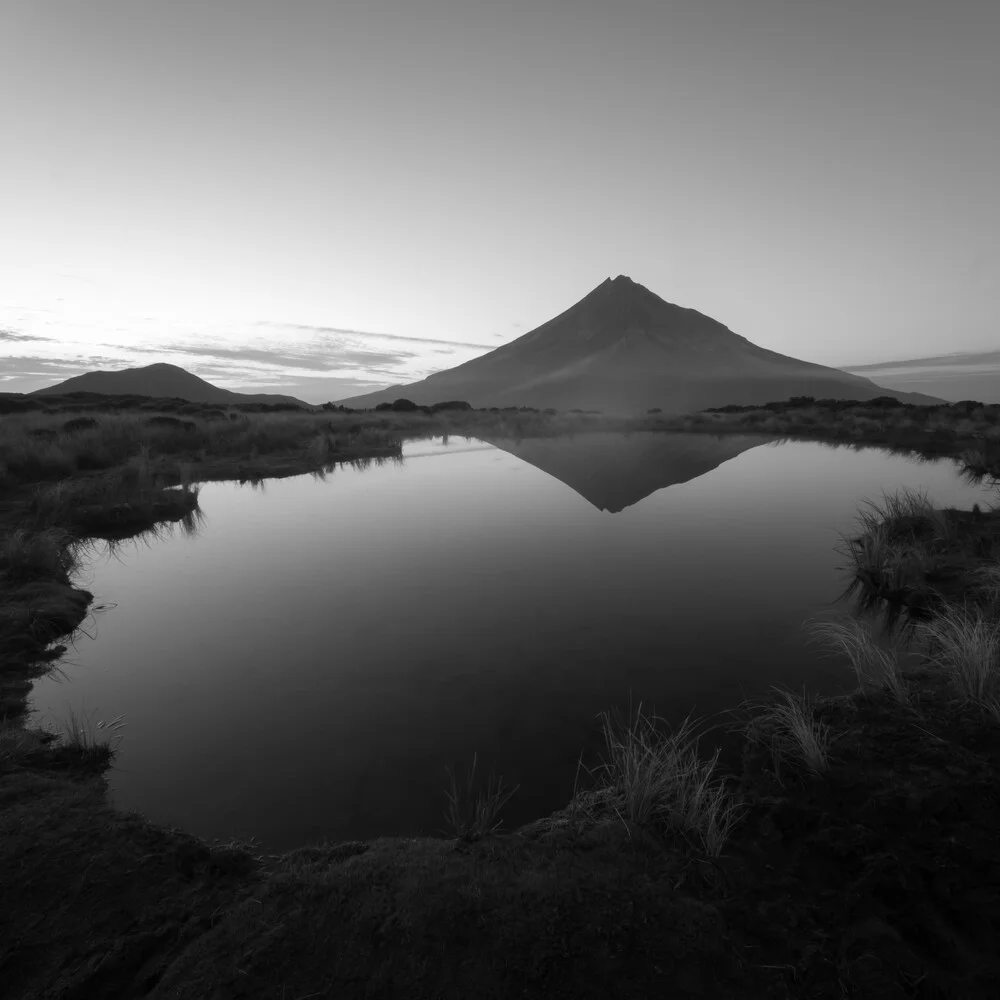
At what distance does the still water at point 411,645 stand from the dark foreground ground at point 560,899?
0.47m

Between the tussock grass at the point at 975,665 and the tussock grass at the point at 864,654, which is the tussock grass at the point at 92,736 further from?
the tussock grass at the point at 975,665

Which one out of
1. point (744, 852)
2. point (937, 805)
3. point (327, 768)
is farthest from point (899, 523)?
point (327, 768)

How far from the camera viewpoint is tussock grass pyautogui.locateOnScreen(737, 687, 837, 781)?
10.1 ft

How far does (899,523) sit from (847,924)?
25.3 ft

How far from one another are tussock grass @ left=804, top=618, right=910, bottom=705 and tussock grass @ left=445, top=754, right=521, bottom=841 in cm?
289

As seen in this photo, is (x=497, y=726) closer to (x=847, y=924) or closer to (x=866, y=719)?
(x=847, y=924)

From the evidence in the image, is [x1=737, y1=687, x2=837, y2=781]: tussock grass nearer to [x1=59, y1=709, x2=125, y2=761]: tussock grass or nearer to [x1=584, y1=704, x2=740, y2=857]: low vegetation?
[x1=584, y1=704, x2=740, y2=857]: low vegetation

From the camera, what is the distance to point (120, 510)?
32.6 feet

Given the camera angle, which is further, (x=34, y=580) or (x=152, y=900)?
(x=34, y=580)

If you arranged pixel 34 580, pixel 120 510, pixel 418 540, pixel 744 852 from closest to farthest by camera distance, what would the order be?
pixel 744 852
pixel 34 580
pixel 418 540
pixel 120 510

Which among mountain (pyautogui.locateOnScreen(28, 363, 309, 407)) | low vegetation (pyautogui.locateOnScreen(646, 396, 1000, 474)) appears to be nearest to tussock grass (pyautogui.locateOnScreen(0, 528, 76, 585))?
low vegetation (pyautogui.locateOnScreen(646, 396, 1000, 474))

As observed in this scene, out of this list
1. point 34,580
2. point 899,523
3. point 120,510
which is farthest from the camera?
point 120,510

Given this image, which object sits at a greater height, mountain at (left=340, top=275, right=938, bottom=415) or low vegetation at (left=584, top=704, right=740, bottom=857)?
mountain at (left=340, top=275, right=938, bottom=415)

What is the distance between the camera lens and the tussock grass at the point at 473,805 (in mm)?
2729
